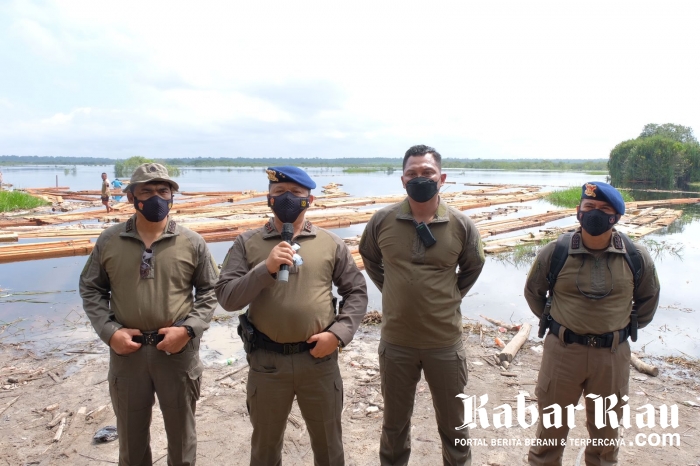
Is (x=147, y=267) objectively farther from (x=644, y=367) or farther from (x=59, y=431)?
(x=644, y=367)

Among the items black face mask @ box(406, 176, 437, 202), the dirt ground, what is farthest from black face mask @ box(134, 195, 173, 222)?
the dirt ground

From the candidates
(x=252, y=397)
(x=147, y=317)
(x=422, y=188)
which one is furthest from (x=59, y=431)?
(x=422, y=188)

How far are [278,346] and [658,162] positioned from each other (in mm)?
49038

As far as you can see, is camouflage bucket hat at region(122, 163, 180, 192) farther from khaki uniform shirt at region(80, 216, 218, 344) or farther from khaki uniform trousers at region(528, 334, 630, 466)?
khaki uniform trousers at region(528, 334, 630, 466)

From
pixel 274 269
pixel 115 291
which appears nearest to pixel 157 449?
pixel 115 291

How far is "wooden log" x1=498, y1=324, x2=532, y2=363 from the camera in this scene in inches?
202

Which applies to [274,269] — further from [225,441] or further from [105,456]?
[105,456]

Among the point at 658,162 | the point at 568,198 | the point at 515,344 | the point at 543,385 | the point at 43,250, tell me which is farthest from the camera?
the point at 658,162

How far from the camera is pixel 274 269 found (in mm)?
2311

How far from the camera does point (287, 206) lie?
2584 mm

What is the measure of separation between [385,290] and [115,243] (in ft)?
5.72

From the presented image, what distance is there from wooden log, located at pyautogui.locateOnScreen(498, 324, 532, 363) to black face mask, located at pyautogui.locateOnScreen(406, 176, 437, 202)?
3.01 m

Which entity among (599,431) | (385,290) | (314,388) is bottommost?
(599,431)

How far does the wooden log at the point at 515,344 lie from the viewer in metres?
5.12
